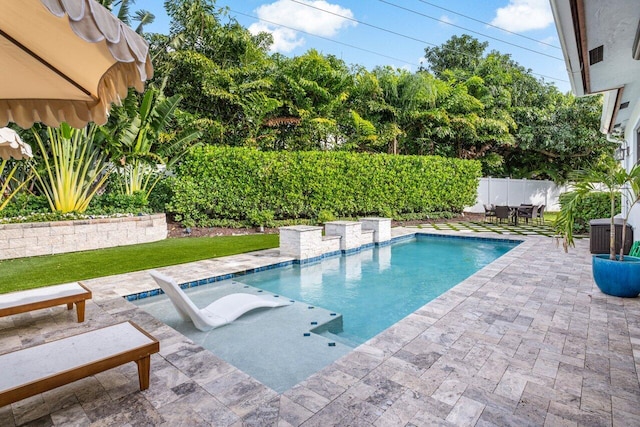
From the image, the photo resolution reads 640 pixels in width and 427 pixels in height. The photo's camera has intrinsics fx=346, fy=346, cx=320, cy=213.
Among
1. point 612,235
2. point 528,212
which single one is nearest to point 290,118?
point 528,212

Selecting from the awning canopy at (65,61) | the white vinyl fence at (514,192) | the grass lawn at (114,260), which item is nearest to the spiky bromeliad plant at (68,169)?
the grass lawn at (114,260)

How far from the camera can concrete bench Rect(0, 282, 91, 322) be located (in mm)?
4125

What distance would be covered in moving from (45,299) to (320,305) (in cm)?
397

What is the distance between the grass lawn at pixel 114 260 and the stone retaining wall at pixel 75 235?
33cm

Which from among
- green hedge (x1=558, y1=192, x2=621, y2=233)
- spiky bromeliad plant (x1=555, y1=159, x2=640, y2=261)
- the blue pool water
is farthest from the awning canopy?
Result: green hedge (x1=558, y1=192, x2=621, y2=233)

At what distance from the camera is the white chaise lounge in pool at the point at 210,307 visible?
183 inches

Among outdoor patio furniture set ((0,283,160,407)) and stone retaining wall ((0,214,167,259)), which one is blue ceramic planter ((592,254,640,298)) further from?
stone retaining wall ((0,214,167,259))

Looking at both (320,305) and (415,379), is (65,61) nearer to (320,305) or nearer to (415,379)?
(415,379)

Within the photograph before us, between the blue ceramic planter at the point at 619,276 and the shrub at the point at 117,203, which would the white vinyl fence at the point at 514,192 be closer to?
the blue ceramic planter at the point at 619,276

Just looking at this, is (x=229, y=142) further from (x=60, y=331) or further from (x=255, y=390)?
(x=255, y=390)

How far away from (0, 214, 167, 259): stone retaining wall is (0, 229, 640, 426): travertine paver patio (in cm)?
505

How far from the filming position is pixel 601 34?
4625 millimetres

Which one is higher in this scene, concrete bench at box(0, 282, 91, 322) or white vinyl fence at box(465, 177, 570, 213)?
white vinyl fence at box(465, 177, 570, 213)

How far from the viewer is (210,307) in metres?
5.30
